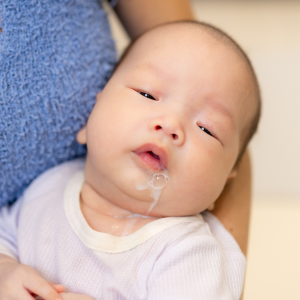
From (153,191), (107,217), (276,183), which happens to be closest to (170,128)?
(153,191)

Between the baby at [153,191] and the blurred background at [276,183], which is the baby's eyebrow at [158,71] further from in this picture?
the blurred background at [276,183]

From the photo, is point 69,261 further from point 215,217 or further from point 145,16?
point 145,16

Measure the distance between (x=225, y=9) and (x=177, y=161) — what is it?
1.91 meters

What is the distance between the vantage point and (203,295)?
589mm

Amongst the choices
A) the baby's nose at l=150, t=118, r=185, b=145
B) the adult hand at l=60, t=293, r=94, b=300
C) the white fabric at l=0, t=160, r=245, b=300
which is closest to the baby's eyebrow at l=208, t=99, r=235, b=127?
the baby's nose at l=150, t=118, r=185, b=145

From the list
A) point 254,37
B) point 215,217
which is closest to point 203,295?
point 215,217

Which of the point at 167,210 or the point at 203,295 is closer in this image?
the point at 203,295

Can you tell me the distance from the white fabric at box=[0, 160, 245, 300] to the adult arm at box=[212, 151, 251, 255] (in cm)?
6

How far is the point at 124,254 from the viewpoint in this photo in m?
0.68

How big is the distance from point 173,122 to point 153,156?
2.9 inches

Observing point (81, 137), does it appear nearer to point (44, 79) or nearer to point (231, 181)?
point (44, 79)

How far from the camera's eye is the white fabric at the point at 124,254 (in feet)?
2.03

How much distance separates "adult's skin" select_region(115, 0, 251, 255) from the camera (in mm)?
867

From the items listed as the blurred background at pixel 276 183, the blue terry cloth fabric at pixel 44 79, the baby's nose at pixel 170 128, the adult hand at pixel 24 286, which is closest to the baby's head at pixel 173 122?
the baby's nose at pixel 170 128
